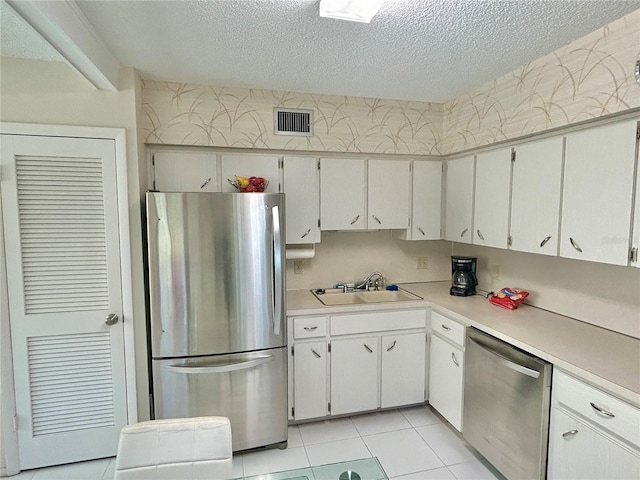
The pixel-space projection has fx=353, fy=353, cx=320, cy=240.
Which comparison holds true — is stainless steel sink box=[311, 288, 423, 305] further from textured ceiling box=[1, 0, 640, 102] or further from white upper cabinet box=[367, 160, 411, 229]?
textured ceiling box=[1, 0, 640, 102]

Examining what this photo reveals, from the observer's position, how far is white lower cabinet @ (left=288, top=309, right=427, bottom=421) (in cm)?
249

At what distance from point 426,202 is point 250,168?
1.47m

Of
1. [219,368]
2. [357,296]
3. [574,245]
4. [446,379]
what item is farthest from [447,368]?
[219,368]

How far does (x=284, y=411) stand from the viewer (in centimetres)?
232

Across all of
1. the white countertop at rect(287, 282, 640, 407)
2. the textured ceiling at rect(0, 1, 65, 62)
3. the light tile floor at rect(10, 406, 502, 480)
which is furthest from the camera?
the light tile floor at rect(10, 406, 502, 480)

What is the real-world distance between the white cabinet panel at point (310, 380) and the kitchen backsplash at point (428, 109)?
4.88 ft

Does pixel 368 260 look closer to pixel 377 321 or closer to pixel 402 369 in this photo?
pixel 377 321

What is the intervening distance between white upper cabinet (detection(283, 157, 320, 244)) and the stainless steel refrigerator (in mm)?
476

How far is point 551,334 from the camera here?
192 cm

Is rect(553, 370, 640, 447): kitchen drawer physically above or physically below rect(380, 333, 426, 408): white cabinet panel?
above

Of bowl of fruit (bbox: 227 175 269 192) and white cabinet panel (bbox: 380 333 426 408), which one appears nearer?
bowl of fruit (bbox: 227 175 269 192)

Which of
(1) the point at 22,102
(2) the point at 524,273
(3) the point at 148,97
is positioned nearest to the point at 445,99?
(2) the point at 524,273

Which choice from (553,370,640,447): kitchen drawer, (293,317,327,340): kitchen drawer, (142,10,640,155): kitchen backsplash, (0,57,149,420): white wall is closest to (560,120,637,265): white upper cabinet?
(142,10,640,155): kitchen backsplash

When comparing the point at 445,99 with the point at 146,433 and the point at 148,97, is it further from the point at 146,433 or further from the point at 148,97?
the point at 146,433
